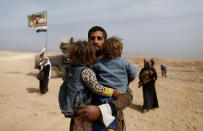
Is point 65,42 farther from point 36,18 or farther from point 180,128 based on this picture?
point 180,128

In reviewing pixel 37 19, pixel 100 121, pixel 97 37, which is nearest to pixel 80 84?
→ pixel 100 121

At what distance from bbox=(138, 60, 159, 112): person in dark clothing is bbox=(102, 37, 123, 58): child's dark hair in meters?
3.90

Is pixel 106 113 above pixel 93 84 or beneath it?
beneath

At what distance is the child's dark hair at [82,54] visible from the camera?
1411 millimetres

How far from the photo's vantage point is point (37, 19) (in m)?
13.0

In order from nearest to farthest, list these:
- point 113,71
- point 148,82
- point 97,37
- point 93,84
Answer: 1. point 93,84
2. point 113,71
3. point 97,37
4. point 148,82

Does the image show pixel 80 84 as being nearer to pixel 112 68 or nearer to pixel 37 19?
pixel 112 68

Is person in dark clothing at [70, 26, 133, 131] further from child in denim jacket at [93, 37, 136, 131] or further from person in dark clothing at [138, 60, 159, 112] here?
person in dark clothing at [138, 60, 159, 112]

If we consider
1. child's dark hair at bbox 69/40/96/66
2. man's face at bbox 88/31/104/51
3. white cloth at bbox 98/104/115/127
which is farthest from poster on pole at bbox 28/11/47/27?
white cloth at bbox 98/104/115/127

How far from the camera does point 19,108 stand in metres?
4.96

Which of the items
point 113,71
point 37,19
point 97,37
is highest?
point 37,19

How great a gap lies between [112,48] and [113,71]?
0.21m

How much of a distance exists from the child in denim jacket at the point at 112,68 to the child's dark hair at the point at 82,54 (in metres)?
0.11

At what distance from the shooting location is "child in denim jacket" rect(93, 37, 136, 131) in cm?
147
